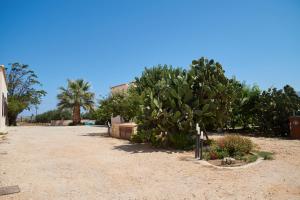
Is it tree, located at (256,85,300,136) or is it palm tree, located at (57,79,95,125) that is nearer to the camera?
tree, located at (256,85,300,136)

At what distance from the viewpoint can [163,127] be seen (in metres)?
10.5

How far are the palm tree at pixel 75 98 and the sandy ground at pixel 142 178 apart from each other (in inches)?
1032

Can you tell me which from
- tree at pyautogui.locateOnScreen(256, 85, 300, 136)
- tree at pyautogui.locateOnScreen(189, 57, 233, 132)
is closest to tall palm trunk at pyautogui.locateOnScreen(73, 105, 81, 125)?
tree at pyautogui.locateOnScreen(256, 85, 300, 136)

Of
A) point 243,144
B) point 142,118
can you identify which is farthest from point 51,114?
point 243,144

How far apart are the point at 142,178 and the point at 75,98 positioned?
30064mm

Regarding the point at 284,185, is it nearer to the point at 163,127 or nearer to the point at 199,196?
the point at 199,196

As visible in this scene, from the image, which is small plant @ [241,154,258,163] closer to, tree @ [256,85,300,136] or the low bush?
the low bush

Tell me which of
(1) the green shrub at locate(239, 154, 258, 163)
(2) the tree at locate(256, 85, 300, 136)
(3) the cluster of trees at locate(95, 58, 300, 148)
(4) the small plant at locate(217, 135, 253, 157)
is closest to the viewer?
(1) the green shrub at locate(239, 154, 258, 163)

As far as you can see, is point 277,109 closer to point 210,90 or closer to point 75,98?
point 210,90

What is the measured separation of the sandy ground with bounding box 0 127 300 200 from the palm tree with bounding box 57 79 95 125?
2622 cm

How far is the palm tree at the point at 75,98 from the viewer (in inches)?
1359

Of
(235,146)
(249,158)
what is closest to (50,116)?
(235,146)

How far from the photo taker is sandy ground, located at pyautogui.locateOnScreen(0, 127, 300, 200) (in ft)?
16.4

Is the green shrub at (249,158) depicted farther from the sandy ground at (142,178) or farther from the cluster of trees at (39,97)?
the cluster of trees at (39,97)
